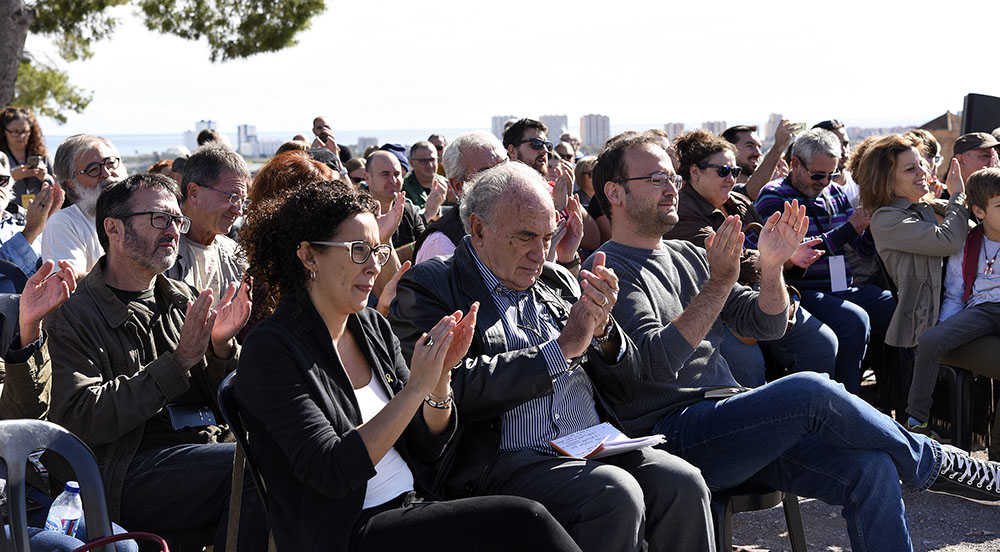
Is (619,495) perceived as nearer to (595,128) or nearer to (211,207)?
(211,207)

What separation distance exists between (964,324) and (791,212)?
6.98 feet

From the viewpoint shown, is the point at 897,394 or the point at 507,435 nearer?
the point at 507,435

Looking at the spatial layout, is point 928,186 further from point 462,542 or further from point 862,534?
point 462,542

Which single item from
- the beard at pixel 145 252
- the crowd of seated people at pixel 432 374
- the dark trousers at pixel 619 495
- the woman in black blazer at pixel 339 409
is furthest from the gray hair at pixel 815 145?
the beard at pixel 145 252

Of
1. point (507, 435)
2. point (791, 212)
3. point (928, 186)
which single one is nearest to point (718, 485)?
point (507, 435)

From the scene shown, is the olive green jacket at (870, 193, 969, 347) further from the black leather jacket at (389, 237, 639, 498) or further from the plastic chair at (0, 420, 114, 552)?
the plastic chair at (0, 420, 114, 552)

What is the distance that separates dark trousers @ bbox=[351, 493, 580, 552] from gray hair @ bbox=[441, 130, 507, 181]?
3030mm

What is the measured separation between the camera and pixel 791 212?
3.54 m

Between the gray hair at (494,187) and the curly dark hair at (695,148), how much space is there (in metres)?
2.19

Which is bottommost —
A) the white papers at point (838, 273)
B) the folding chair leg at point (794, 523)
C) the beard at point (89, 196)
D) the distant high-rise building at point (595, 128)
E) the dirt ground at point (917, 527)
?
the distant high-rise building at point (595, 128)

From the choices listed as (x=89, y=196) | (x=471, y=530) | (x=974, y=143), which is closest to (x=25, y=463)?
(x=471, y=530)

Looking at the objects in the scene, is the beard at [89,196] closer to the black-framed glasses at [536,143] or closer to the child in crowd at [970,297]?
the black-framed glasses at [536,143]

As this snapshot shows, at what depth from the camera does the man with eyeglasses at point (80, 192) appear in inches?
167

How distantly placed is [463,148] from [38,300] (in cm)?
273
